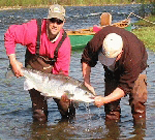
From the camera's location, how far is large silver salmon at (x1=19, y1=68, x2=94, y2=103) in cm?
580

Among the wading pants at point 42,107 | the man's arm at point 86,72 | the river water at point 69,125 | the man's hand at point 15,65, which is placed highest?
the man's hand at point 15,65

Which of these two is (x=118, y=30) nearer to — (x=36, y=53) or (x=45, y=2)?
(x=36, y=53)

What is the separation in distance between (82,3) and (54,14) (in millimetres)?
75871

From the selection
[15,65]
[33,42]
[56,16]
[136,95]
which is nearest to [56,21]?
[56,16]

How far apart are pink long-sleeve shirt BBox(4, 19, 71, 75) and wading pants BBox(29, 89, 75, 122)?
2.42ft

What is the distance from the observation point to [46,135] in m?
6.47

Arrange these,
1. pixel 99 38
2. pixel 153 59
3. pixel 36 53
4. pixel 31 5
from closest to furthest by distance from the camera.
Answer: pixel 99 38, pixel 36 53, pixel 153 59, pixel 31 5

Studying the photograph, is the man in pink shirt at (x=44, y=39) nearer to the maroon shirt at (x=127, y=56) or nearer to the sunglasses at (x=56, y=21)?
the sunglasses at (x=56, y=21)

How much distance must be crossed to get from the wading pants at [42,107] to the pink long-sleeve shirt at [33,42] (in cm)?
74

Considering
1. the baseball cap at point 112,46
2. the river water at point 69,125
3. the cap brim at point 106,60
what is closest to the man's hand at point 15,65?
the river water at point 69,125

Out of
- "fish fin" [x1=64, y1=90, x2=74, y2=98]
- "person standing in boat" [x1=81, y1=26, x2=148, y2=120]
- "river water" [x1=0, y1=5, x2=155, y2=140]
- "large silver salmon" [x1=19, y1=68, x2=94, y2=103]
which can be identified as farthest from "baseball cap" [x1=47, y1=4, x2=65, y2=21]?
"river water" [x1=0, y1=5, x2=155, y2=140]

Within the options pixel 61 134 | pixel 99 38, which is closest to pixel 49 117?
pixel 61 134

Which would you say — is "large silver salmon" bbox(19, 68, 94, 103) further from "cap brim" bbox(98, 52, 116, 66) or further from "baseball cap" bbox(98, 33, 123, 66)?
"baseball cap" bbox(98, 33, 123, 66)

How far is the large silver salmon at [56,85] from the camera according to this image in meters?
5.80
